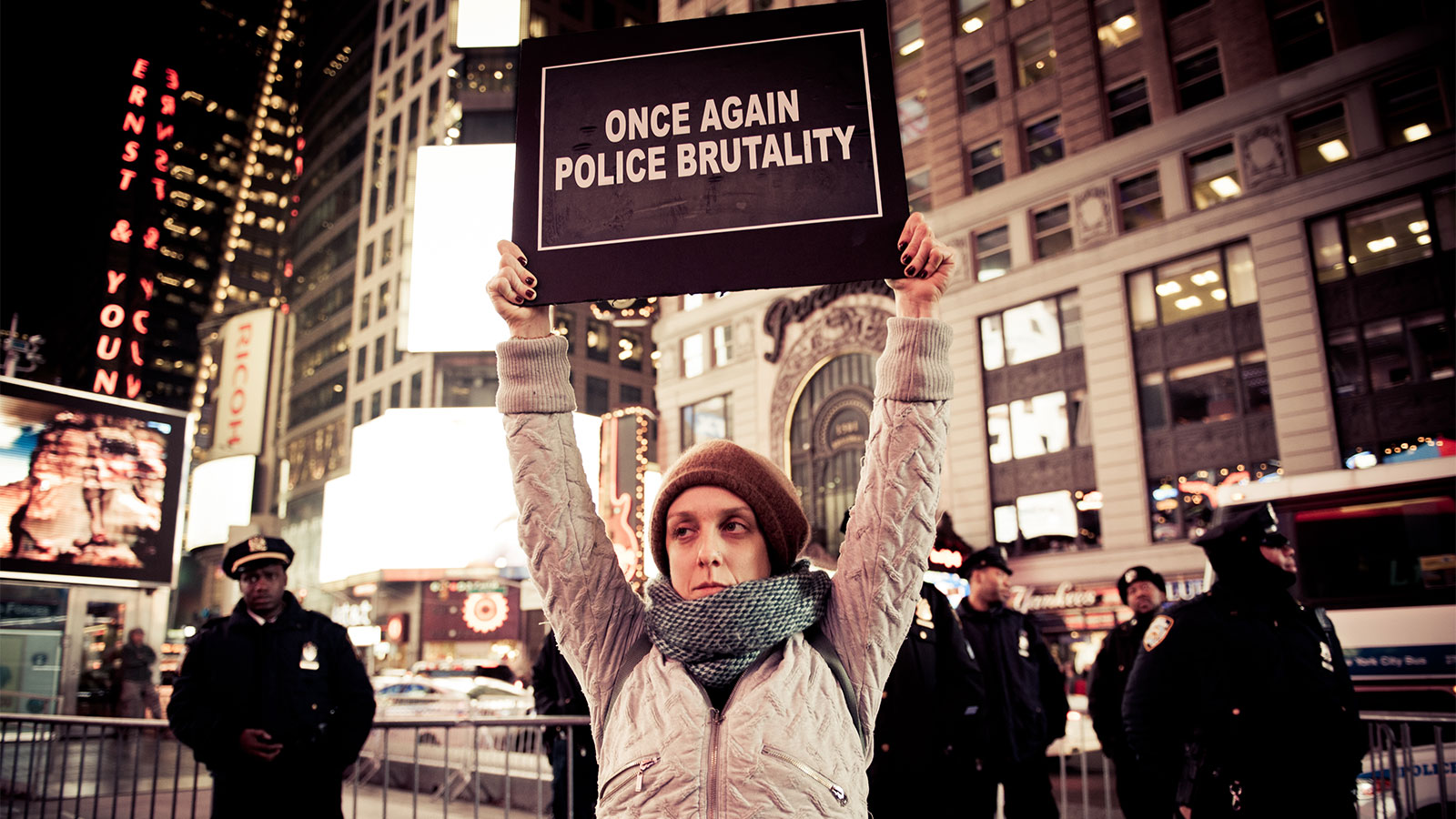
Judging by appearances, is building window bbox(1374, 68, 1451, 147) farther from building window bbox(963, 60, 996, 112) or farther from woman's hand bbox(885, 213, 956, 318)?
woman's hand bbox(885, 213, 956, 318)

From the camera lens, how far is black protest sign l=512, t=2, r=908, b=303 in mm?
2234

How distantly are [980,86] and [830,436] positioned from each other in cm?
1211

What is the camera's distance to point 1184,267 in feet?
75.2

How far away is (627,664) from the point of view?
6.38 feet

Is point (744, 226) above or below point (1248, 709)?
above

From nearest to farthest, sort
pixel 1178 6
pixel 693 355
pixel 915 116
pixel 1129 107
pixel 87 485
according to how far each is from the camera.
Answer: pixel 87 485
pixel 1178 6
pixel 1129 107
pixel 915 116
pixel 693 355

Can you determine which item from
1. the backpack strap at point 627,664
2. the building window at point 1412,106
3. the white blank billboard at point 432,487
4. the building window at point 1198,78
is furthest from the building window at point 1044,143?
the backpack strap at point 627,664

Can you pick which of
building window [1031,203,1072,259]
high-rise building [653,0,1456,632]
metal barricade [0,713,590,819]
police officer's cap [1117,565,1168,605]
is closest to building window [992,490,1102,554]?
high-rise building [653,0,1456,632]

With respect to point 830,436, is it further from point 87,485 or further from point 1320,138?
point 87,485

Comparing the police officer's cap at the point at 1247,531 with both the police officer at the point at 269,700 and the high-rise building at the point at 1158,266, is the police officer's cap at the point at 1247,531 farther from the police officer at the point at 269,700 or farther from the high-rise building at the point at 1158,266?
the high-rise building at the point at 1158,266

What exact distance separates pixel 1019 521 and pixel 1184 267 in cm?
793

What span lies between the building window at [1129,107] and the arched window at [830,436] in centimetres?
957

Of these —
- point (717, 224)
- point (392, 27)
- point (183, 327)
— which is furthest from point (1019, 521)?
point (183, 327)

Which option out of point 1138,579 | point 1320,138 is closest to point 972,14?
point 1320,138
